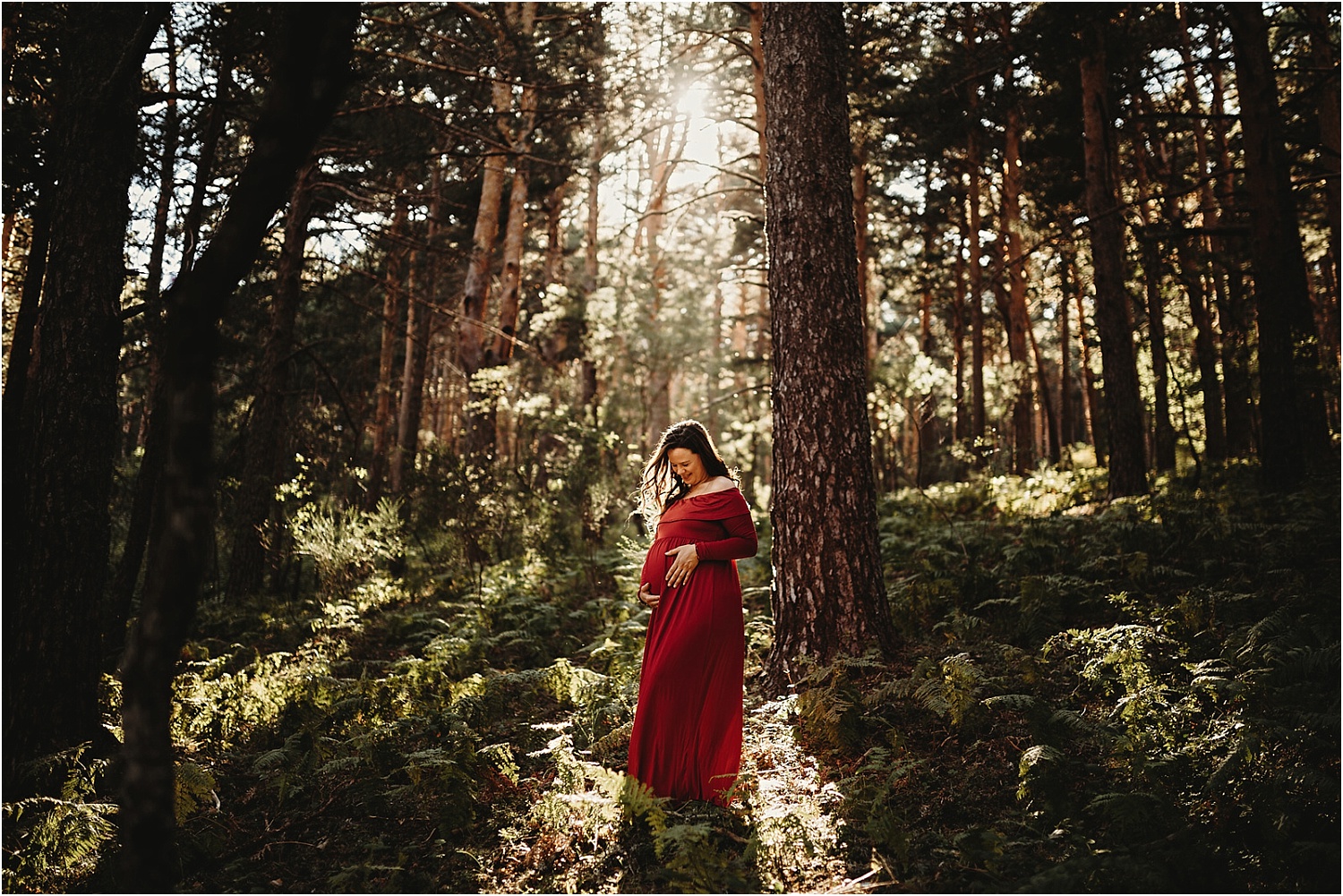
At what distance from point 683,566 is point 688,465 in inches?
27.0

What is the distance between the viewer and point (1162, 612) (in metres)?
5.85

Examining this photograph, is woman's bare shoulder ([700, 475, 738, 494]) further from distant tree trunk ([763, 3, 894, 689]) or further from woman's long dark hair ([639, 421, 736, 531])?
distant tree trunk ([763, 3, 894, 689])

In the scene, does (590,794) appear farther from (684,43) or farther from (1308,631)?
(684,43)

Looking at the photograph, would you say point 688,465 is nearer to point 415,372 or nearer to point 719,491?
point 719,491

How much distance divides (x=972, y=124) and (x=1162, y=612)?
526 inches

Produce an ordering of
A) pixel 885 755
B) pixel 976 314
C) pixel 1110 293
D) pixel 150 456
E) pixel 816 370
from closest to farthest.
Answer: pixel 885 755 < pixel 816 370 < pixel 150 456 < pixel 1110 293 < pixel 976 314

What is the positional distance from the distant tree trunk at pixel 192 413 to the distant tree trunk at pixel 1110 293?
37.9 feet

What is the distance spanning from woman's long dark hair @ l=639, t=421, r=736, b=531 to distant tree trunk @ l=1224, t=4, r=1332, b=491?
8422 mm

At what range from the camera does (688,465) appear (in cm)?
490

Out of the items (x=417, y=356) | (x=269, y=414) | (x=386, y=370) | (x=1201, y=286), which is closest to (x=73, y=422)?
(x=269, y=414)

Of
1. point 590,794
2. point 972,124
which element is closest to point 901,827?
point 590,794

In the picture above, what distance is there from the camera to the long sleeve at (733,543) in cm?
459

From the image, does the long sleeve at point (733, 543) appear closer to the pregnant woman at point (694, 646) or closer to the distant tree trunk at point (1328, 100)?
the pregnant woman at point (694, 646)

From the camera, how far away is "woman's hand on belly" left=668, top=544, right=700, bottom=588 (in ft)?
15.0
